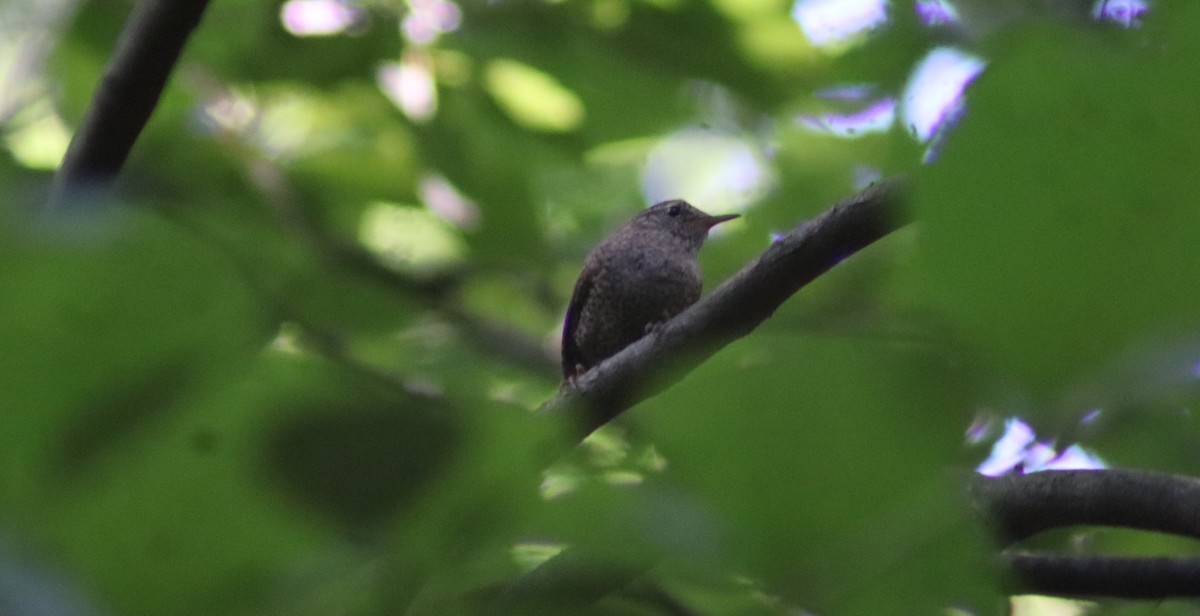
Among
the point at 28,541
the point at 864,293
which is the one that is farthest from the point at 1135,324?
the point at 864,293

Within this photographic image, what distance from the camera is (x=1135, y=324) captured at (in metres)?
0.52

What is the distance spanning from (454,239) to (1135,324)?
2583 millimetres

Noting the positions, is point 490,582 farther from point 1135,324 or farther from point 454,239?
point 454,239

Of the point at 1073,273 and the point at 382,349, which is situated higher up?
the point at 382,349

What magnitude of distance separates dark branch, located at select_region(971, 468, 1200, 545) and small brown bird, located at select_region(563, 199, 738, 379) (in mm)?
3743

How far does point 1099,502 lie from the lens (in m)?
1.89

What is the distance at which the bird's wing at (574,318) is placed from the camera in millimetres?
5652

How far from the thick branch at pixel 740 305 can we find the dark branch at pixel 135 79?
112 centimetres

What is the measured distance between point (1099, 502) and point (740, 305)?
672 millimetres

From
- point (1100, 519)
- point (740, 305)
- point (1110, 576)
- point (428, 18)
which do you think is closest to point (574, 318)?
point (428, 18)

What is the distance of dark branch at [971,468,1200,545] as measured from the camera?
1.69 meters

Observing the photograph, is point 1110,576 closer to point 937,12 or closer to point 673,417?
point 937,12

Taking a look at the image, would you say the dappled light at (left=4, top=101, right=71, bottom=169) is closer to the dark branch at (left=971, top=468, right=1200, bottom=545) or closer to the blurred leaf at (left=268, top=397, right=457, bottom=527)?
the dark branch at (left=971, top=468, right=1200, bottom=545)

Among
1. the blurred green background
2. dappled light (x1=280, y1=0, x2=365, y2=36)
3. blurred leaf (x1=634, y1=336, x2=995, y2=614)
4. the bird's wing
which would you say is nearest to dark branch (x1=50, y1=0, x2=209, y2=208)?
dappled light (x1=280, y1=0, x2=365, y2=36)
